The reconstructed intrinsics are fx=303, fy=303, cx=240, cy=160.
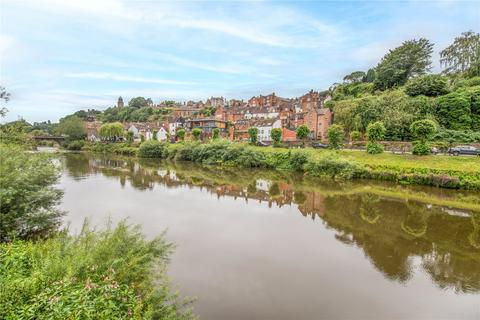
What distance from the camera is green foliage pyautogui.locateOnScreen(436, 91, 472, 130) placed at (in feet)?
124

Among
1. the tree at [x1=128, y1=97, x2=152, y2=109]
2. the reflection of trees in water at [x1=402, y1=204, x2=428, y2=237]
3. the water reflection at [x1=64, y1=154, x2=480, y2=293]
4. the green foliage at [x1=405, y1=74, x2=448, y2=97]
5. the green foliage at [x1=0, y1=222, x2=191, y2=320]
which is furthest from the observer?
the tree at [x1=128, y1=97, x2=152, y2=109]

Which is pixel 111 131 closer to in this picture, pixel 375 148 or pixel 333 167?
pixel 333 167

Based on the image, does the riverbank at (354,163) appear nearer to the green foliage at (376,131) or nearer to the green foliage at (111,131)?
the green foliage at (376,131)

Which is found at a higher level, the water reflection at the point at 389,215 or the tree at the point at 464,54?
the tree at the point at 464,54

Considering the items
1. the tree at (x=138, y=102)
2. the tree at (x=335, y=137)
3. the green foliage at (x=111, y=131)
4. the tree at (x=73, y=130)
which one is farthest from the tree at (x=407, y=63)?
the tree at (x=138, y=102)

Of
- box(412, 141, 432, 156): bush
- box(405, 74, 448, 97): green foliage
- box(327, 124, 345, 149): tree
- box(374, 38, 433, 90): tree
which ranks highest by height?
box(374, 38, 433, 90): tree

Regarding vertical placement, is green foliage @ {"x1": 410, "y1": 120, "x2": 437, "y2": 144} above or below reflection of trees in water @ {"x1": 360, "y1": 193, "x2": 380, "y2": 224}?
above

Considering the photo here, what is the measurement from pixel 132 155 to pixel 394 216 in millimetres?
54337

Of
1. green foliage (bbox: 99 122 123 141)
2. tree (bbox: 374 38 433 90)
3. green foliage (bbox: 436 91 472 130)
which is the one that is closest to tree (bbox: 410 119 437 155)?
green foliage (bbox: 436 91 472 130)

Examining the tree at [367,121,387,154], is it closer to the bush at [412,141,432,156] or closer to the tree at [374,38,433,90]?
the bush at [412,141,432,156]

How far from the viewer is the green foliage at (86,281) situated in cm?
454

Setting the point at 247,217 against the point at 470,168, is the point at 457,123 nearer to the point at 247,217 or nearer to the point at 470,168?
the point at 470,168

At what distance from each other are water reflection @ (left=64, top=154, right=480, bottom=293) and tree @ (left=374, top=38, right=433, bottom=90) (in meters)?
34.2

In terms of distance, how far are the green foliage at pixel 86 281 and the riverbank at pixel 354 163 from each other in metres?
25.1
